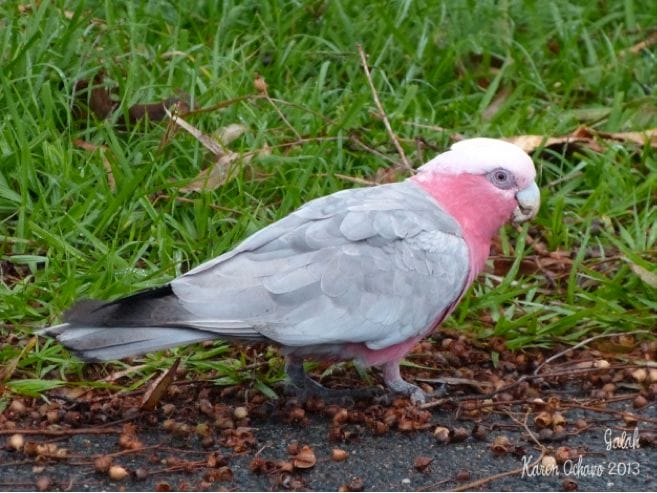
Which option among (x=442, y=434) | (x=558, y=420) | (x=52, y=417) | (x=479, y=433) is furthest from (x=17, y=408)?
(x=558, y=420)

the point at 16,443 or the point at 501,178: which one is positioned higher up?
the point at 501,178

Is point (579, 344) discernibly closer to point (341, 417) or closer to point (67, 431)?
point (341, 417)

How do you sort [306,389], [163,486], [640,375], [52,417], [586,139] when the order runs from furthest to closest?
[586,139] → [640,375] → [306,389] → [52,417] → [163,486]

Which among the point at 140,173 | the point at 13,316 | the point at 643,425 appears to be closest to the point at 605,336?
the point at 643,425

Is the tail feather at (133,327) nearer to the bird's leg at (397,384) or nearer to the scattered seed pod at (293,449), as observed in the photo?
the scattered seed pod at (293,449)

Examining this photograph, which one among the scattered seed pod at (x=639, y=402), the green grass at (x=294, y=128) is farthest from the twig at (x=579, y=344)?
the scattered seed pod at (x=639, y=402)

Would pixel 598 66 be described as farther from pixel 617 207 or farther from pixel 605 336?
pixel 605 336
